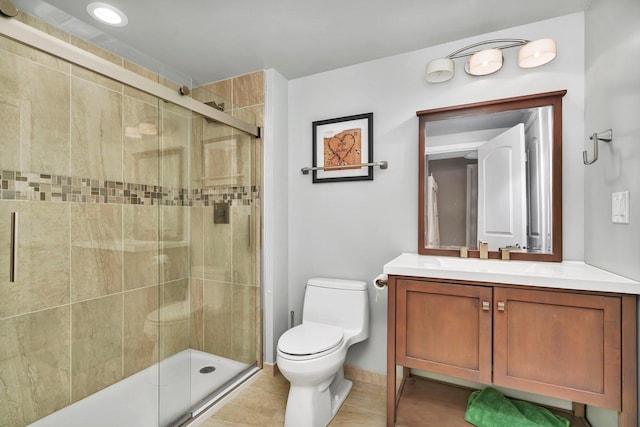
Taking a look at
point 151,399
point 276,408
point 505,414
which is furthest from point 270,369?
point 505,414

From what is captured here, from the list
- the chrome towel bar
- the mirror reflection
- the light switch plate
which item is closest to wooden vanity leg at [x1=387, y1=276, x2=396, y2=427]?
the mirror reflection

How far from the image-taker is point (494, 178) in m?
1.78

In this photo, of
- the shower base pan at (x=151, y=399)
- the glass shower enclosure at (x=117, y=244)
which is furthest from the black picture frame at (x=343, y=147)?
the shower base pan at (x=151, y=399)

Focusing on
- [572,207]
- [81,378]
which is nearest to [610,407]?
[572,207]

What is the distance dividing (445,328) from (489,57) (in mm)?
1534

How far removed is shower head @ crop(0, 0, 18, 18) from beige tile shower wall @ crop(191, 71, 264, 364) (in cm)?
88

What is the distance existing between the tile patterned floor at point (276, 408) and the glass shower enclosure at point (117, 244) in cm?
14

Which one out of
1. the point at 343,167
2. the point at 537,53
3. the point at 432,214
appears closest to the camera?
the point at 537,53

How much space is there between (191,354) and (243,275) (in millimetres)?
611

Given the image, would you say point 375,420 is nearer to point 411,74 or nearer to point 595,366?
point 595,366

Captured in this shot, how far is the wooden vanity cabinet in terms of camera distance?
3.84 feet

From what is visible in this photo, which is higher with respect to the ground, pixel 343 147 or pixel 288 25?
pixel 288 25

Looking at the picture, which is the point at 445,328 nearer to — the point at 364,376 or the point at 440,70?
the point at 364,376

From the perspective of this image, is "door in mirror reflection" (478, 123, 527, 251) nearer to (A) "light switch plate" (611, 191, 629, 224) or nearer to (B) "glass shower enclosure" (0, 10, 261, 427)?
(A) "light switch plate" (611, 191, 629, 224)
